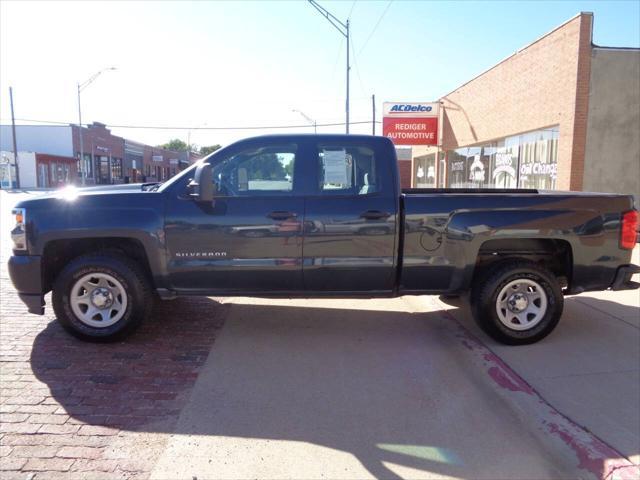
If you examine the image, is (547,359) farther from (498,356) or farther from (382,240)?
(382,240)

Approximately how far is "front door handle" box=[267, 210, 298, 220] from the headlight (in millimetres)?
2274

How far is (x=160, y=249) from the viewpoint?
15.7ft

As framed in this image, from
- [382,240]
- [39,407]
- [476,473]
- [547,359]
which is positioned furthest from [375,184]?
[39,407]

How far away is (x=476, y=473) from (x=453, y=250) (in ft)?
7.52

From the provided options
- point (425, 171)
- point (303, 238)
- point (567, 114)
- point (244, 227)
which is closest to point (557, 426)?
point (303, 238)

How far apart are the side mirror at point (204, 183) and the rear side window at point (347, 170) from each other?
102cm

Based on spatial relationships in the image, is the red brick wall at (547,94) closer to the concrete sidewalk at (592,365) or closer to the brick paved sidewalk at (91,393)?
the concrete sidewalk at (592,365)

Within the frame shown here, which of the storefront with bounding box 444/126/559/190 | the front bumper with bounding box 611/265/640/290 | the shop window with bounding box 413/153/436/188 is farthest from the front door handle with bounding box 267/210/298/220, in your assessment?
the shop window with bounding box 413/153/436/188

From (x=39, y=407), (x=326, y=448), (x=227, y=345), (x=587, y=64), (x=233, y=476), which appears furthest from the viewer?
(x=587, y=64)

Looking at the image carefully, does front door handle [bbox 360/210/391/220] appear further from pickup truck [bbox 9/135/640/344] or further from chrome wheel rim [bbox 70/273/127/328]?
chrome wheel rim [bbox 70/273/127/328]

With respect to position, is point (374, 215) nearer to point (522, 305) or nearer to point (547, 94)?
point (522, 305)

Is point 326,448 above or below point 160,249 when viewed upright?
below

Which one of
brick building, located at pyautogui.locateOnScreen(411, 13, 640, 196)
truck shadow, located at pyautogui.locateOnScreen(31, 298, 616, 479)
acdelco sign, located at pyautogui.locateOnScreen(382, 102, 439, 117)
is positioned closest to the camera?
truck shadow, located at pyautogui.locateOnScreen(31, 298, 616, 479)

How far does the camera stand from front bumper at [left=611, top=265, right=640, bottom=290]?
199 inches
